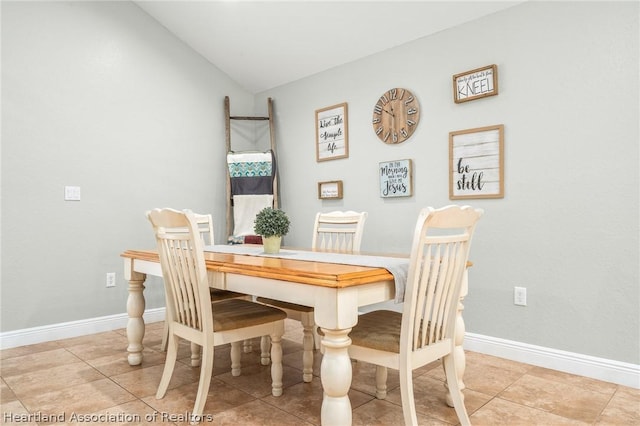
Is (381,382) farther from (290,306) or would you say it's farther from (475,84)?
(475,84)

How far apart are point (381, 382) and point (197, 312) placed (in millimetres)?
926

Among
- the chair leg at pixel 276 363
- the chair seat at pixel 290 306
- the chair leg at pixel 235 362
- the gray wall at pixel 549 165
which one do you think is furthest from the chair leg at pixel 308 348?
the gray wall at pixel 549 165

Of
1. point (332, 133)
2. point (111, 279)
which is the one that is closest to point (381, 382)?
point (332, 133)

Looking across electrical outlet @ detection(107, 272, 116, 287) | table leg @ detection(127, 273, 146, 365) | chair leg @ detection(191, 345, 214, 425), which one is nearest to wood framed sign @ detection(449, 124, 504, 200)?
chair leg @ detection(191, 345, 214, 425)

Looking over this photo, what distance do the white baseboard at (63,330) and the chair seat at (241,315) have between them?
1685 millimetres

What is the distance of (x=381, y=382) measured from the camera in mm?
2008

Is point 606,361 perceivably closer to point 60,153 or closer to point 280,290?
point 280,290

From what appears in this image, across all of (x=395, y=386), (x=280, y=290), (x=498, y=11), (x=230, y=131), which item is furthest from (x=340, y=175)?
(x=280, y=290)

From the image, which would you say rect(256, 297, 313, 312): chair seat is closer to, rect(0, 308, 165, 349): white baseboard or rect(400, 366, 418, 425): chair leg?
rect(400, 366, 418, 425): chair leg

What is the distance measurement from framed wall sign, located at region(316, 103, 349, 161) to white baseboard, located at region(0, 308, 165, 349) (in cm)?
205

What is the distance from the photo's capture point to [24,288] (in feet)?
9.70

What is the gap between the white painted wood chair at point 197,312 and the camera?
180 cm

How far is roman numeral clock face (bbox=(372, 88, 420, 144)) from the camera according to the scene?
10.2ft

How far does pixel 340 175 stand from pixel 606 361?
224cm
